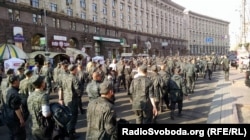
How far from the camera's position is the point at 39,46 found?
109 feet

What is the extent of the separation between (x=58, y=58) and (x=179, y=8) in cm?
6996

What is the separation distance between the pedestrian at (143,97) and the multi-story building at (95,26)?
81.7 feet

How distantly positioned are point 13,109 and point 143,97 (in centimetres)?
312

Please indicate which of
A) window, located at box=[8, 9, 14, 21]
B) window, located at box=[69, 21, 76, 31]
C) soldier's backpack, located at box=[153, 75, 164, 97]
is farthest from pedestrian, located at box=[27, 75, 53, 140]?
window, located at box=[69, 21, 76, 31]

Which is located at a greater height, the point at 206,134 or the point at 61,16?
the point at 61,16

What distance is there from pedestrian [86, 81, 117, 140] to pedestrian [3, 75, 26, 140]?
230cm

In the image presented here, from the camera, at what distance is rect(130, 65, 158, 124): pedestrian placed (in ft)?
21.8

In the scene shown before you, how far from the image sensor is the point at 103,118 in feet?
13.3

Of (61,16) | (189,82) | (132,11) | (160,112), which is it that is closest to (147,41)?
(132,11)

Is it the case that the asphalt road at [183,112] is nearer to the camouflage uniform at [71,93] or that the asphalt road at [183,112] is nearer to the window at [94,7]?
the camouflage uniform at [71,93]

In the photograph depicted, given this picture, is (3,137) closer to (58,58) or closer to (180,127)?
(180,127)

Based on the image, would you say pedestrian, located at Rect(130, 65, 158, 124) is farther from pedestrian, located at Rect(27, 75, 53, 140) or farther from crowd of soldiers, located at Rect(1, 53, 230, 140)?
pedestrian, located at Rect(27, 75, 53, 140)

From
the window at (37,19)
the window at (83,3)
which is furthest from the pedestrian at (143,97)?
the window at (83,3)

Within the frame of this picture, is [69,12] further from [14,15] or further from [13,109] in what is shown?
[13,109]
